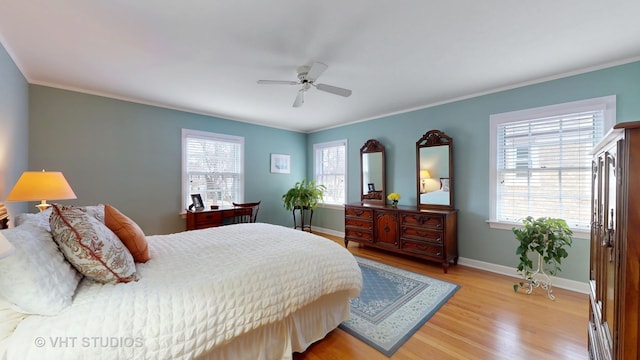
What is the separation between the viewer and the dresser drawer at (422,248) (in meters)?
3.29

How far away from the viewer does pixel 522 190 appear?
3.09 metres

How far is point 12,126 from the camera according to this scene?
2344 mm

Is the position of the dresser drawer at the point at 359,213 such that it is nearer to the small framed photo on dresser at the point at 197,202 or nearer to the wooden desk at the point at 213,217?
the wooden desk at the point at 213,217

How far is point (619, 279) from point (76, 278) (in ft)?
7.65

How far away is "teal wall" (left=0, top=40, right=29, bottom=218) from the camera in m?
2.11

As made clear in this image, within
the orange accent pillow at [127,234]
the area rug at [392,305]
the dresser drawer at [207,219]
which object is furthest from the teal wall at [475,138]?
the orange accent pillow at [127,234]

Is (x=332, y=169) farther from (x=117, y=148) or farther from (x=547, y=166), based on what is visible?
(x=117, y=148)

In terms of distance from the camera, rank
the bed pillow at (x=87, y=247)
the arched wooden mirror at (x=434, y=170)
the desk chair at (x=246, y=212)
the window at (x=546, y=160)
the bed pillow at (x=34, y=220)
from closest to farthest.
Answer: the bed pillow at (x=87, y=247) < the bed pillow at (x=34, y=220) < the window at (x=546, y=160) < the arched wooden mirror at (x=434, y=170) < the desk chair at (x=246, y=212)

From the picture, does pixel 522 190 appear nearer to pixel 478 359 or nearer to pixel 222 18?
pixel 478 359

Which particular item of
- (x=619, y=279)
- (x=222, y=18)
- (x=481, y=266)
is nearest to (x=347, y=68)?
(x=222, y=18)

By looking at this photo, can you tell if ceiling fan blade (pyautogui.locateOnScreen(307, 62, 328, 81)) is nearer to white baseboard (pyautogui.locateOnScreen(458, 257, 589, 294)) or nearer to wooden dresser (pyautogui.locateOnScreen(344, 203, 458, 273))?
wooden dresser (pyautogui.locateOnScreen(344, 203, 458, 273))

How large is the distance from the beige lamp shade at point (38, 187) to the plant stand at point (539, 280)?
4814 millimetres

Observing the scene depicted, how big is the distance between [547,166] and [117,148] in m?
5.63

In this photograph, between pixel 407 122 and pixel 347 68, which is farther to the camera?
pixel 407 122
